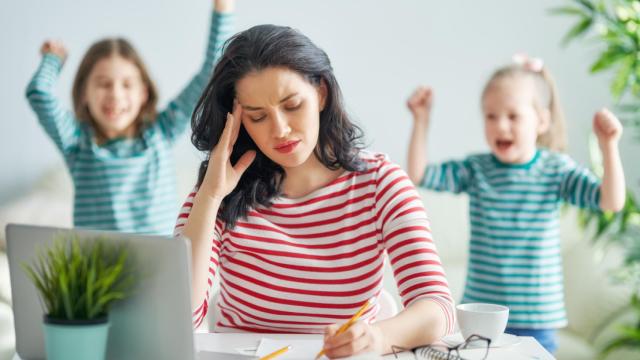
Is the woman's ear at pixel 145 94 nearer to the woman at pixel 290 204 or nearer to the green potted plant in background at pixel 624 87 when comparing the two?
the woman at pixel 290 204

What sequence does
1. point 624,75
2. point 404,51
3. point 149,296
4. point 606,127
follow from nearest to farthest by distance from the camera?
point 149,296 → point 606,127 → point 624,75 → point 404,51

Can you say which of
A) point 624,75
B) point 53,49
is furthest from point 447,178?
point 53,49

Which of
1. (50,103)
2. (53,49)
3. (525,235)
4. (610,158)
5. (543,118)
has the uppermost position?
(53,49)

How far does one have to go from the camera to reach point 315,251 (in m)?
1.50

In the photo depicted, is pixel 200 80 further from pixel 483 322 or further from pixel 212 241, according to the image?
pixel 483 322

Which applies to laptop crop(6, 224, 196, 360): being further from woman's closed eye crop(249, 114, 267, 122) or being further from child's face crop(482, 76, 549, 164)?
child's face crop(482, 76, 549, 164)

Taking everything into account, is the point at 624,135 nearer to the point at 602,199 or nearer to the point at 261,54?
the point at 602,199

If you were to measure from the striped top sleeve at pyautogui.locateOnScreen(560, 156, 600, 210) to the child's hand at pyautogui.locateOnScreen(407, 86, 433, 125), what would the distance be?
1.50 ft

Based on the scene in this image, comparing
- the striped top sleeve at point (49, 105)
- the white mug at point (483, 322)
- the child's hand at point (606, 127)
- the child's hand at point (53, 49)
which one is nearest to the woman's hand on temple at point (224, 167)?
the white mug at point (483, 322)

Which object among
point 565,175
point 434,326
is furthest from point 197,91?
point 434,326

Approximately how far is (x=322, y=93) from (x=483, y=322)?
551mm

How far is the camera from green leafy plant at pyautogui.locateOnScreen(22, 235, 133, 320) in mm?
1032

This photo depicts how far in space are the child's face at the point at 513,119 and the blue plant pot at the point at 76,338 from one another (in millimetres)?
1598

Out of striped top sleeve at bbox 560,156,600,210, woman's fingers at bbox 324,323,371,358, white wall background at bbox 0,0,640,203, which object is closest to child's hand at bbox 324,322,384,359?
woman's fingers at bbox 324,323,371,358
